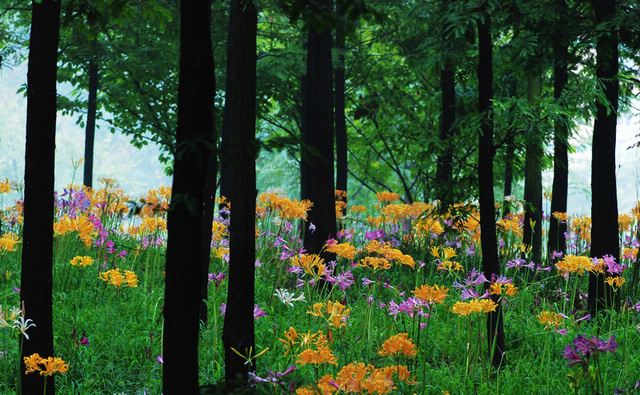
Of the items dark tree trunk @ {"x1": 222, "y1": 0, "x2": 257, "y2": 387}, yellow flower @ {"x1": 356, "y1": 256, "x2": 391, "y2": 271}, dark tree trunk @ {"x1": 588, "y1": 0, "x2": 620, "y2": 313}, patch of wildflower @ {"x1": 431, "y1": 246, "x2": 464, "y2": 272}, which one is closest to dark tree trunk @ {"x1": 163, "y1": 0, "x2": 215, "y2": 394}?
dark tree trunk @ {"x1": 222, "y1": 0, "x2": 257, "y2": 387}

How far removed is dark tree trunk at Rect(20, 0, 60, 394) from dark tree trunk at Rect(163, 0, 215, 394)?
1.56 metres

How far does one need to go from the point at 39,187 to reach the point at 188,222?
1657mm

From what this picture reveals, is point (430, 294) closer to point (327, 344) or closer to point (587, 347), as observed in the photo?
point (587, 347)

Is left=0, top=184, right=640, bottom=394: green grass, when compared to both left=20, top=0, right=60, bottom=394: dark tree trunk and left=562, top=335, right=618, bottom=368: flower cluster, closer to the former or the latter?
left=562, top=335, right=618, bottom=368: flower cluster

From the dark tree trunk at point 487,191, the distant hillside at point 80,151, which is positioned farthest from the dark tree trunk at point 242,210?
the distant hillside at point 80,151

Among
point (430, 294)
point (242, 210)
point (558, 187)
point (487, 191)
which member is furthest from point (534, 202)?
point (242, 210)

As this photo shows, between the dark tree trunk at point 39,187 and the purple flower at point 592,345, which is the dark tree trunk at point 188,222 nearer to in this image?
the dark tree trunk at point 39,187

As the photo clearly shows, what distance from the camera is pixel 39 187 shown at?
3.27 metres

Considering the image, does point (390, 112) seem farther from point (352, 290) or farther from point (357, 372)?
point (357, 372)

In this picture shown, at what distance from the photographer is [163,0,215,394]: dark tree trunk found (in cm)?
206

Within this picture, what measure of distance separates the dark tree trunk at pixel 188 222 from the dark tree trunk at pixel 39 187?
1.56 meters

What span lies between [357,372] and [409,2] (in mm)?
9449

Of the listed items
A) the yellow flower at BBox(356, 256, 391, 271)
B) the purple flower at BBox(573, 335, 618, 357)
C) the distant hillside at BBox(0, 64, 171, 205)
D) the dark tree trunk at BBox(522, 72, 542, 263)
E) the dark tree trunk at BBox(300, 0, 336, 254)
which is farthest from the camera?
the distant hillside at BBox(0, 64, 171, 205)

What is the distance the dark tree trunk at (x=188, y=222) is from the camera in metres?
2.06
